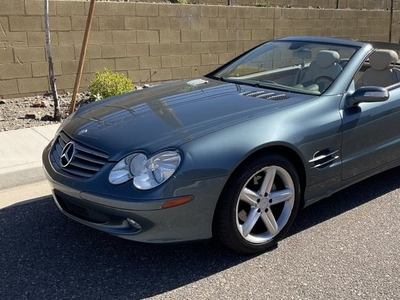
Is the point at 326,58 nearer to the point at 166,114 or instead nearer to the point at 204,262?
the point at 166,114

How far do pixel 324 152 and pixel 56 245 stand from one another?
2.10 meters

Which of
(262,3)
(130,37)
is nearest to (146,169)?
(130,37)

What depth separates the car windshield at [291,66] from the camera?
4.01 metres

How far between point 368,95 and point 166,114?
155 cm

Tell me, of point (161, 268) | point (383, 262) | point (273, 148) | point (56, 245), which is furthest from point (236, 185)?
point (56, 245)

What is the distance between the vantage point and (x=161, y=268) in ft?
10.3

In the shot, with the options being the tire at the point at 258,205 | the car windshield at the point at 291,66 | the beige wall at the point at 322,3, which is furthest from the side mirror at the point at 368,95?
the beige wall at the point at 322,3

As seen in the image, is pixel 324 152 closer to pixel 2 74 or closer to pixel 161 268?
pixel 161 268

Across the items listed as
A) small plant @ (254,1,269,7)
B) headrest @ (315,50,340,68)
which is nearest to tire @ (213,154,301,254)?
headrest @ (315,50,340,68)

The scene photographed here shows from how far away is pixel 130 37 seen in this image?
28.2ft

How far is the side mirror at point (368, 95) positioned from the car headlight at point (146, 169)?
1594mm

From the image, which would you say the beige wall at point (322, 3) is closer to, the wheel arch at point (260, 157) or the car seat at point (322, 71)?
the car seat at point (322, 71)

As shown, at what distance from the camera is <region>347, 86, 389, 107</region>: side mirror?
3.58 metres

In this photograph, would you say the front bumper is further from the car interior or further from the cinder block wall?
the cinder block wall
